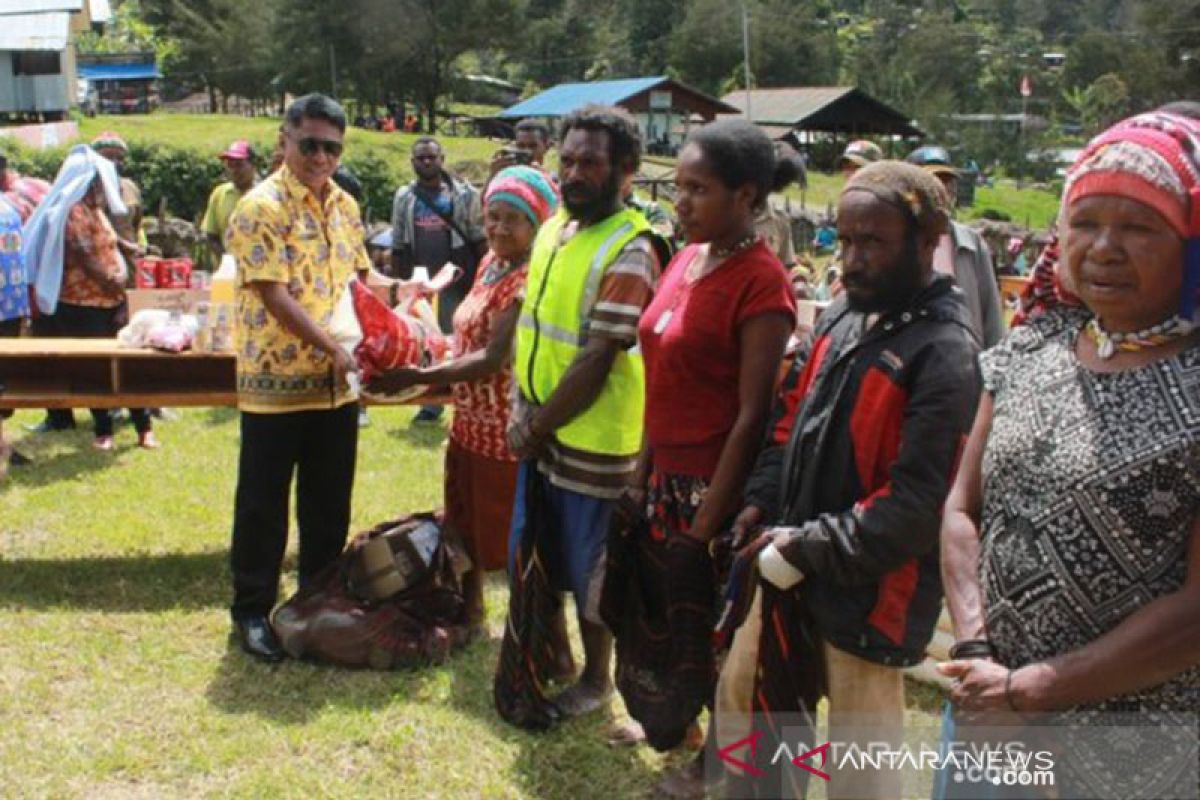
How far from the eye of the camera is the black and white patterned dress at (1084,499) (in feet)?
5.78

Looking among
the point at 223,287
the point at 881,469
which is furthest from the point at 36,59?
the point at 881,469

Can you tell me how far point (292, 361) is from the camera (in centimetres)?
425

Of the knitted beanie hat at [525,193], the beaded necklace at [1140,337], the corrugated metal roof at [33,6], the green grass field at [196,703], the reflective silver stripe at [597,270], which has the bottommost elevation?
the green grass field at [196,703]

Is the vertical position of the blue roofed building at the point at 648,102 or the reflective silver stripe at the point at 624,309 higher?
the reflective silver stripe at the point at 624,309

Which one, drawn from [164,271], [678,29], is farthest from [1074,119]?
[164,271]

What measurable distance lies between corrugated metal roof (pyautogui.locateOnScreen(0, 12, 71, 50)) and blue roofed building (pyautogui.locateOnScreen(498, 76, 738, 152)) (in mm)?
15395

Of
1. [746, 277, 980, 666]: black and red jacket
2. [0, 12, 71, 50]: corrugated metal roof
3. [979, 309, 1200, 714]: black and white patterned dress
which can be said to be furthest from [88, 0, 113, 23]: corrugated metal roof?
[979, 309, 1200, 714]: black and white patterned dress

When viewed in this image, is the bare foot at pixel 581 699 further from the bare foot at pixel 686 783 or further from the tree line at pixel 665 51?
the tree line at pixel 665 51

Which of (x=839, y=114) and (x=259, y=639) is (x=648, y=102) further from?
(x=259, y=639)

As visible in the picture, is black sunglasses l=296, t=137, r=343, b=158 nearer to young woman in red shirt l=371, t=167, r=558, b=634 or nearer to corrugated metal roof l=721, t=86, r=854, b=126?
young woman in red shirt l=371, t=167, r=558, b=634

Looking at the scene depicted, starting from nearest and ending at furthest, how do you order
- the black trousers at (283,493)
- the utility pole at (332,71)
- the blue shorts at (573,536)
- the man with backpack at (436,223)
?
the blue shorts at (573,536) → the black trousers at (283,493) → the man with backpack at (436,223) → the utility pole at (332,71)

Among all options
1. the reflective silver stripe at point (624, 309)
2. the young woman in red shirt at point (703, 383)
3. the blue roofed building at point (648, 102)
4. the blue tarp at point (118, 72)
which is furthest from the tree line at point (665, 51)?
the young woman in red shirt at point (703, 383)

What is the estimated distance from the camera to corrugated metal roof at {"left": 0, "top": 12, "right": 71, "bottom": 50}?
38.3 metres

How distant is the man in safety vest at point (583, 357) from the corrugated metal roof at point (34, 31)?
40.3 metres
